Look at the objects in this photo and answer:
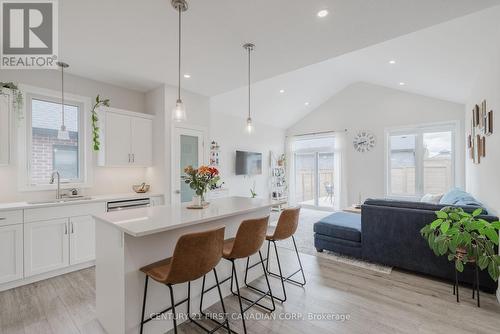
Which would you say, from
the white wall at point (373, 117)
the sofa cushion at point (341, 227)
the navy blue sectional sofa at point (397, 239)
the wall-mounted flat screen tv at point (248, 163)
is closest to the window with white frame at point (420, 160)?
the white wall at point (373, 117)

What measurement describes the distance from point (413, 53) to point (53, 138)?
567 centimetres

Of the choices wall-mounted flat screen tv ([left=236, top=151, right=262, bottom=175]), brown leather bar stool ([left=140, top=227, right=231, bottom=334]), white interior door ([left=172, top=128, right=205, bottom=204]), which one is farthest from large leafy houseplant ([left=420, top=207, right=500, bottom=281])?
wall-mounted flat screen tv ([left=236, top=151, right=262, bottom=175])

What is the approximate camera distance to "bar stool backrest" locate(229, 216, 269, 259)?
1929mm

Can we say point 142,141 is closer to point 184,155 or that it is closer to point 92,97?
point 184,155

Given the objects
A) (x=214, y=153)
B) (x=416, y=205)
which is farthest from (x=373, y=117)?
(x=214, y=153)

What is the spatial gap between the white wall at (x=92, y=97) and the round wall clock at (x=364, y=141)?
5471 millimetres

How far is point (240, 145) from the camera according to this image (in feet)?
21.2

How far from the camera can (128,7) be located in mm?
2010

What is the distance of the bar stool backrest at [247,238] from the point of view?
1.93m

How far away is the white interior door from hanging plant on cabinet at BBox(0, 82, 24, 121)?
6.38ft

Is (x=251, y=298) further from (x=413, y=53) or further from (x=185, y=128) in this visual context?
Result: (x=413, y=53)

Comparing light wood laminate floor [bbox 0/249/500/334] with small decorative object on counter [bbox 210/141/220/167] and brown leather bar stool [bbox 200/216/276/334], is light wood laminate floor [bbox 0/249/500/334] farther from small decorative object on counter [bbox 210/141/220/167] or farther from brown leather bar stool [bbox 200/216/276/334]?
small decorative object on counter [bbox 210/141/220/167]

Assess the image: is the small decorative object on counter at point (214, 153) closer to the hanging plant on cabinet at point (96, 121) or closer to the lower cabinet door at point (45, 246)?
the hanging plant on cabinet at point (96, 121)

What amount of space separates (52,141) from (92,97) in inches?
34.6
